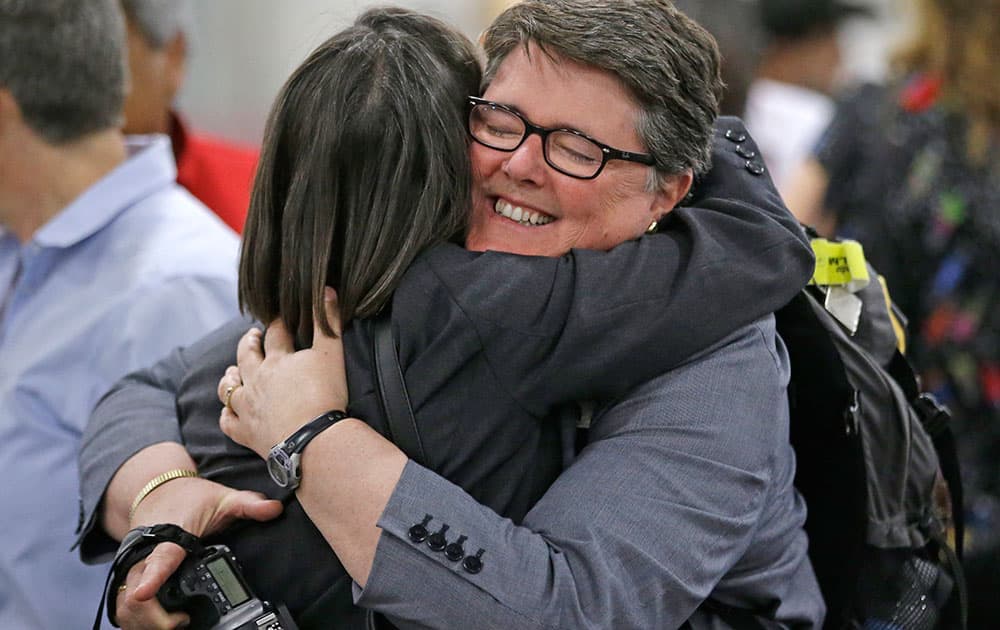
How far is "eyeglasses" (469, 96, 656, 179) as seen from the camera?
176cm

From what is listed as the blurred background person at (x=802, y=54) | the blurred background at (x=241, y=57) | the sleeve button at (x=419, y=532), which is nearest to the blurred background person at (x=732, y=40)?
the blurred background person at (x=802, y=54)

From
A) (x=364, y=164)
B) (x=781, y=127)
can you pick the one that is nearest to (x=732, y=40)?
(x=781, y=127)

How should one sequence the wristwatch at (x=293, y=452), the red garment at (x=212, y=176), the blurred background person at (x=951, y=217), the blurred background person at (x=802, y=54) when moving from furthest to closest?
the blurred background person at (x=802, y=54)
the red garment at (x=212, y=176)
the blurred background person at (x=951, y=217)
the wristwatch at (x=293, y=452)

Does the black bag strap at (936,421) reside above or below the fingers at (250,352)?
below

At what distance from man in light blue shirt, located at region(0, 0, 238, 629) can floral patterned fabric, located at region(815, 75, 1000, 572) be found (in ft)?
5.75

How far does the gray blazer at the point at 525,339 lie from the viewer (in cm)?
167

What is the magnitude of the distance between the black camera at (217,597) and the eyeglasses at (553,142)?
2.27 ft

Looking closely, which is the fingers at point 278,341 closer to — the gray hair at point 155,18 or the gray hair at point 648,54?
the gray hair at point 648,54

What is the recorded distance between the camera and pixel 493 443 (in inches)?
67.0

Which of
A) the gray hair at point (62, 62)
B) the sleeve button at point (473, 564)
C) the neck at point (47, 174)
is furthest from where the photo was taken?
the neck at point (47, 174)

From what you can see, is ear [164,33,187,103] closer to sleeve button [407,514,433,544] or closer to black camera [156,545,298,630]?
black camera [156,545,298,630]

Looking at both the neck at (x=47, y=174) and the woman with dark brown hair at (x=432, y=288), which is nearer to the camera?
the woman with dark brown hair at (x=432, y=288)

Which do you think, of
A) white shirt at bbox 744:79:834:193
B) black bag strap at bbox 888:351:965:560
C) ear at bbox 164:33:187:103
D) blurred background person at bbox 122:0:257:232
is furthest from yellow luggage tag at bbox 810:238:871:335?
white shirt at bbox 744:79:834:193

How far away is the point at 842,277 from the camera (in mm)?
2010
